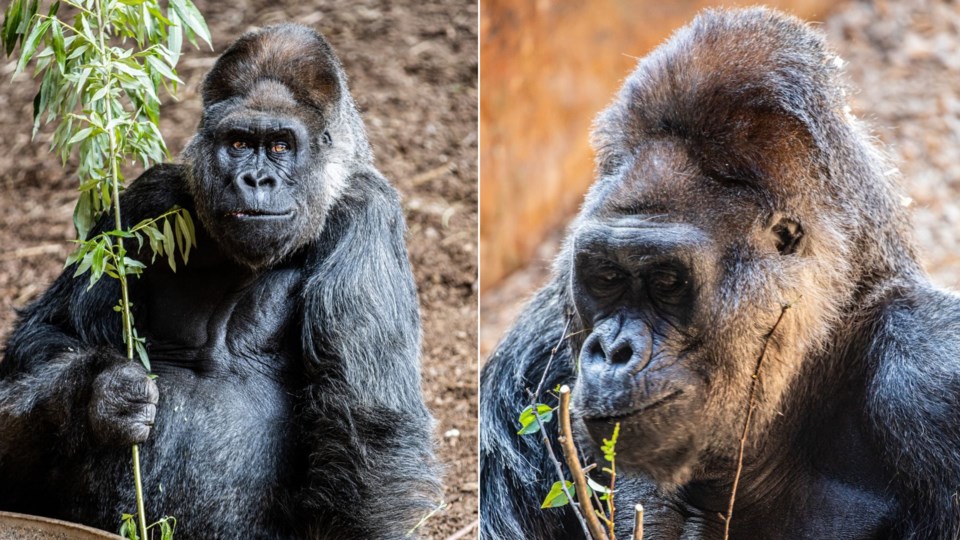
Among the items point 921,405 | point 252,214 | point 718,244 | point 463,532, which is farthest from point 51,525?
point 921,405

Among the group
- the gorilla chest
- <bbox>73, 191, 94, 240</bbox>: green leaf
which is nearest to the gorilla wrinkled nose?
the gorilla chest

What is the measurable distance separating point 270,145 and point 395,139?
1302mm

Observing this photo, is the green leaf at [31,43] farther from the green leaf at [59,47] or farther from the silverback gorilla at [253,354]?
the silverback gorilla at [253,354]

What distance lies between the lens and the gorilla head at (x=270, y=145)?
2.46 m

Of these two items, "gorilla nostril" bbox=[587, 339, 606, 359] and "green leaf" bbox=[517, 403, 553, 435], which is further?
"green leaf" bbox=[517, 403, 553, 435]

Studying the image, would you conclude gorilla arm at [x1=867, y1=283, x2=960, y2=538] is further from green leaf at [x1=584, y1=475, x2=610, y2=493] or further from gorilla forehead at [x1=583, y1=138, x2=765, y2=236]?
green leaf at [x1=584, y1=475, x2=610, y2=493]

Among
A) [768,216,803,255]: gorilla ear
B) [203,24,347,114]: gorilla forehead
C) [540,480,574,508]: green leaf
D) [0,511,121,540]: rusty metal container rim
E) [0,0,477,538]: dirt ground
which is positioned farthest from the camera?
[0,0,477,538]: dirt ground

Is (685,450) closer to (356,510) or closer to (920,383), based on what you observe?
(920,383)

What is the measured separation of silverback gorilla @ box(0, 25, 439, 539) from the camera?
2.50 meters

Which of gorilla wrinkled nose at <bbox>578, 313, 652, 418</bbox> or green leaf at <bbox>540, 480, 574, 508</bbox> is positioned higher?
gorilla wrinkled nose at <bbox>578, 313, 652, 418</bbox>

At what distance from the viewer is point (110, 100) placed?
8.24ft

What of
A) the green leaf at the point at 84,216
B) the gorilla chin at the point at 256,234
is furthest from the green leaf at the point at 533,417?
the green leaf at the point at 84,216

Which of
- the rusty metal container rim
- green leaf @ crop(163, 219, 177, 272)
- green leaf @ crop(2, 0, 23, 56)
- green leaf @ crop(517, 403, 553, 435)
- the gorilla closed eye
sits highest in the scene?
green leaf @ crop(2, 0, 23, 56)

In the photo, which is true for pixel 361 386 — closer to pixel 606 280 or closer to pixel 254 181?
pixel 254 181
